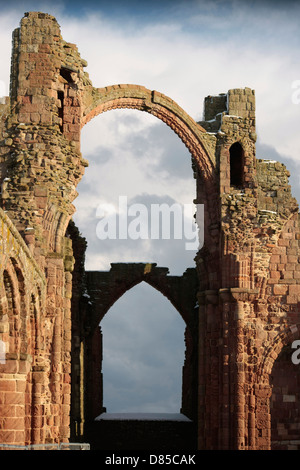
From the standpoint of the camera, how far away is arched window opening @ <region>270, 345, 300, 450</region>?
19188 millimetres

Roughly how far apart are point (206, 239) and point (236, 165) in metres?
1.75

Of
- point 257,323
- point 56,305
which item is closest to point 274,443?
point 257,323

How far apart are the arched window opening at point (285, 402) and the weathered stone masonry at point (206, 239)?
0.02 meters

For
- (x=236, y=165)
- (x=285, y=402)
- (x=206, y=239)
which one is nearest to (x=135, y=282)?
(x=206, y=239)

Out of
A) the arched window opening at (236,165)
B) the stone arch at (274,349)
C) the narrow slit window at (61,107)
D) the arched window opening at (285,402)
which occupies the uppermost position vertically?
the narrow slit window at (61,107)

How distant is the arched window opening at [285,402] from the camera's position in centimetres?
1919

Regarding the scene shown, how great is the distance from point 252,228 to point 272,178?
1415 millimetres

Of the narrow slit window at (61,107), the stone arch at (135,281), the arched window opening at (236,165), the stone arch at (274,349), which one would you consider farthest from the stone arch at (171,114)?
the stone arch at (135,281)

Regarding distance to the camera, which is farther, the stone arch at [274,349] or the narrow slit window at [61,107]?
the stone arch at [274,349]

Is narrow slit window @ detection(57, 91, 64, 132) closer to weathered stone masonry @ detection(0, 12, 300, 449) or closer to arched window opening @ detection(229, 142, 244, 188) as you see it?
weathered stone masonry @ detection(0, 12, 300, 449)

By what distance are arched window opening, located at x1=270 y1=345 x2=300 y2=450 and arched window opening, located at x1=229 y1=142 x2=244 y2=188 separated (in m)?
3.57

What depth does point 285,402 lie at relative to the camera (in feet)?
63.3

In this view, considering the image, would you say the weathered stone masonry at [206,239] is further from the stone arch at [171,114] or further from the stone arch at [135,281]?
the stone arch at [135,281]
